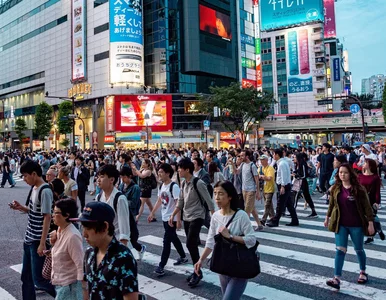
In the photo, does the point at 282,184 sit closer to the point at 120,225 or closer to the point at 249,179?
the point at 249,179

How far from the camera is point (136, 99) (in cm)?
4834

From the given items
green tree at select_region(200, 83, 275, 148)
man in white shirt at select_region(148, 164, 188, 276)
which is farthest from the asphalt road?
green tree at select_region(200, 83, 275, 148)

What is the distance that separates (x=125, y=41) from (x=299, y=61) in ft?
145

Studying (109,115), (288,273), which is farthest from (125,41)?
(288,273)

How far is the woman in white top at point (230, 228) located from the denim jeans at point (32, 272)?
5.91 ft

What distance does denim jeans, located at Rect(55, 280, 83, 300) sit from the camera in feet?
9.69

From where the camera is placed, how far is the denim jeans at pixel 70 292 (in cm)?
295

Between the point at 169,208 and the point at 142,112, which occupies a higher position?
the point at 142,112

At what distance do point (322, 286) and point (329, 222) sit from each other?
2.92 ft

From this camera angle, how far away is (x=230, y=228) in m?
3.31

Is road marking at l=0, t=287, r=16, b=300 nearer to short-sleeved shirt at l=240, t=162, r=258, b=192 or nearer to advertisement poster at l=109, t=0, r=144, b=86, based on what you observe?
short-sleeved shirt at l=240, t=162, r=258, b=192

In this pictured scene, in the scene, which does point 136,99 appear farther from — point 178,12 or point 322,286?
point 322,286

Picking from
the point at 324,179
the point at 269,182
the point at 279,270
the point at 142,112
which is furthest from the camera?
the point at 142,112

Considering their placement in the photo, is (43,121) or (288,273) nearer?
(288,273)
